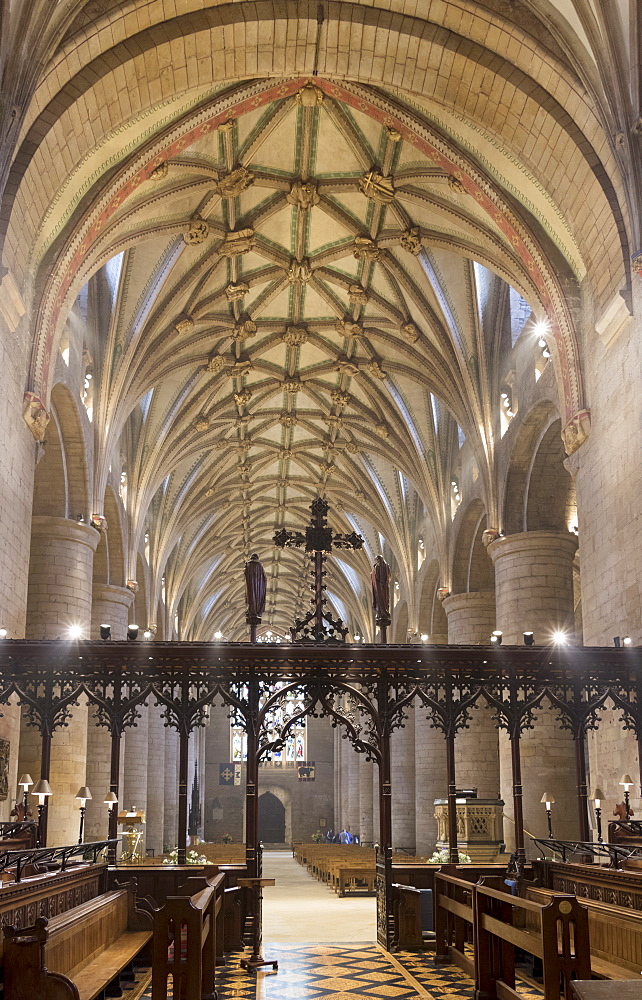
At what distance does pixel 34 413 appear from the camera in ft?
46.1

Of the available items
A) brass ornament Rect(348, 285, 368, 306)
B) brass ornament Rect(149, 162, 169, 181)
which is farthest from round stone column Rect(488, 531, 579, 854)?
brass ornament Rect(149, 162, 169, 181)

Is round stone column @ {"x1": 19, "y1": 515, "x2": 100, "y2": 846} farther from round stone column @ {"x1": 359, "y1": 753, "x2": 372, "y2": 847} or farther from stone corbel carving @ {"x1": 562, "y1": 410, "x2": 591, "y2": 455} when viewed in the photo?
round stone column @ {"x1": 359, "y1": 753, "x2": 372, "y2": 847}

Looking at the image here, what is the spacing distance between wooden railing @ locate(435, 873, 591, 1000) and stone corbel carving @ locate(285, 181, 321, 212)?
12.8 meters

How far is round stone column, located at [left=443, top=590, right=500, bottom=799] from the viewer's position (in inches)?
915

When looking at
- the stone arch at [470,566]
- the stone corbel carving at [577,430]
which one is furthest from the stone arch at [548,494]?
Result: the stone arch at [470,566]

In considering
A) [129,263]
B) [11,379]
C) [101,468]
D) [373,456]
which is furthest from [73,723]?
[373,456]

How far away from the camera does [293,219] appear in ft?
67.4

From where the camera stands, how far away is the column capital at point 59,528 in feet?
61.6

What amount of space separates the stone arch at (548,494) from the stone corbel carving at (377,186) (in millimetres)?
5817

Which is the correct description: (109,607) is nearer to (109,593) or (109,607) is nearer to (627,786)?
(109,593)

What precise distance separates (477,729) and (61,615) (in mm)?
10459

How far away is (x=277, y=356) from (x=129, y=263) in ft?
22.8

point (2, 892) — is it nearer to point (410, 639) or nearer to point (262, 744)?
point (262, 744)

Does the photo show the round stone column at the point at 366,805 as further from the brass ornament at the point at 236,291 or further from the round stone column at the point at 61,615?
the brass ornament at the point at 236,291
